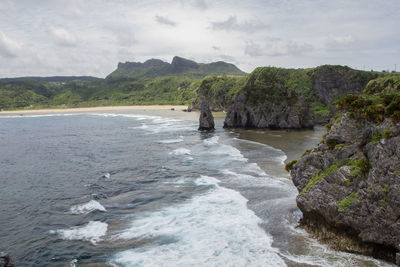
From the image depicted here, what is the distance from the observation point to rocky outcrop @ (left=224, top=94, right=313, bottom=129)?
6431 centimetres

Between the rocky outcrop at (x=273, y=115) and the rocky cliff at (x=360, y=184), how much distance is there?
46.4 meters

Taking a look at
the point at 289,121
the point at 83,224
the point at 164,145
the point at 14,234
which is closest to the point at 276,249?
the point at 83,224

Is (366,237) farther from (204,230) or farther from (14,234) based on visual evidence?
(14,234)

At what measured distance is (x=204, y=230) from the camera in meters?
Result: 19.3

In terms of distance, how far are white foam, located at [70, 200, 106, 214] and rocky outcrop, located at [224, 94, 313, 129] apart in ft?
159

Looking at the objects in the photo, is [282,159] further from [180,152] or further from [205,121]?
[205,121]

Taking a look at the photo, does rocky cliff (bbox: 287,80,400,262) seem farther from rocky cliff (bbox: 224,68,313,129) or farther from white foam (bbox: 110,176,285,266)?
rocky cliff (bbox: 224,68,313,129)

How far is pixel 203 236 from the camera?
18.5m

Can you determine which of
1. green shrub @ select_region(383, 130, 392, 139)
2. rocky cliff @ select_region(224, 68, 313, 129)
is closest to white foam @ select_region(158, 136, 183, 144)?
rocky cliff @ select_region(224, 68, 313, 129)

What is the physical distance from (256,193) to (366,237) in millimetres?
10758

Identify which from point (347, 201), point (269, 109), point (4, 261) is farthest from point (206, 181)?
point (269, 109)

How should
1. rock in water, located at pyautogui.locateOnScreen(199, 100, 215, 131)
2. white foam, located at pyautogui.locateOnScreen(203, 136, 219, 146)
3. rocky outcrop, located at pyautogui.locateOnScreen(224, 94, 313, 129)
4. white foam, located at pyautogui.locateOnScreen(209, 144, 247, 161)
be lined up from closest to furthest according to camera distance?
1. white foam, located at pyautogui.locateOnScreen(209, 144, 247, 161)
2. white foam, located at pyautogui.locateOnScreen(203, 136, 219, 146)
3. rocky outcrop, located at pyautogui.locateOnScreen(224, 94, 313, 129)
4. rock in water, located at pyautogui.locateOnScreen(199, 100, 215, 131)

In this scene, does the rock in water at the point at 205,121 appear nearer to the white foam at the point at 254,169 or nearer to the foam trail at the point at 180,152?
the foam trail at the point at 180,152

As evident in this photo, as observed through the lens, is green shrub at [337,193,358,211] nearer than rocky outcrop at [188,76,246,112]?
Yes
